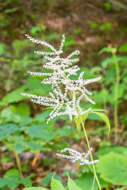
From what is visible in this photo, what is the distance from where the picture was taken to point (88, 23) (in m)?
5.54

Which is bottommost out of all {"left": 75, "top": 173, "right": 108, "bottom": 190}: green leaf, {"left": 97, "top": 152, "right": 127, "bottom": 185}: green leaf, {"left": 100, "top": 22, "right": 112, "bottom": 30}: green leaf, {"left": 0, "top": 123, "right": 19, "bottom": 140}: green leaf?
{"left": 97, "top": 152, "right": 127, "bottom": 185}: green leaf

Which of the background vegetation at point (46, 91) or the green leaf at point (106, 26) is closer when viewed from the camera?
the background vegetation at point (46, 91)

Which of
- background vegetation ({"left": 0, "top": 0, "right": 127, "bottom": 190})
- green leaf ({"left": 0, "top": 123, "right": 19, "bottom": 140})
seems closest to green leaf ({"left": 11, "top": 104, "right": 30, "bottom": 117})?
background vegetation ({"left": 0, "top": 0, "right": 127, "bottom": 190})

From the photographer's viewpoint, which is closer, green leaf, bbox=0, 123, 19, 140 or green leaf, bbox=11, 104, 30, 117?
green leaf, bbox=0, 123, 19, 140

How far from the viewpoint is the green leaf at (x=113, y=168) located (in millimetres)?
1796

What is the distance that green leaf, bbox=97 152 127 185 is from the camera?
180 cm

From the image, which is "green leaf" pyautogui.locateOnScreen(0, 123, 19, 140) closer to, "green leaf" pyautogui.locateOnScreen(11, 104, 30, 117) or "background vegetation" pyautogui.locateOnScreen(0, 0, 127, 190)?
"background vegetation" pyautogui.locateOnScreen(0, 0, 127, 190)

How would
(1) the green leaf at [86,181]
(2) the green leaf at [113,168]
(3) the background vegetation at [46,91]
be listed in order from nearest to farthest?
(1) the green leaf at [86,181] → (3) the background vegetation at [46,91] → (2) the green leaf at [113,168]

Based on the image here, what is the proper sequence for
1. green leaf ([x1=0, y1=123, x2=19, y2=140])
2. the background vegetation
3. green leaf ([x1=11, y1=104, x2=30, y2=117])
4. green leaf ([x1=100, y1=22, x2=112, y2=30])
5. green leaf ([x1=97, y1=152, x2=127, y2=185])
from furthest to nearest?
green leaf ([x1=100, y1=22, x2=112, y2=30]), green leaf ([x1=11, y1=104, x2=30, y2=117]), green leaf ([x1=97, y1=152, x2=127, y2=185]), the background vegetation, green leaf ([x1=0, y1=123, x2=19, y2=140])

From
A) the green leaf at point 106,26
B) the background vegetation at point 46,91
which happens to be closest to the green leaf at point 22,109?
the background vegetation at point 46,91

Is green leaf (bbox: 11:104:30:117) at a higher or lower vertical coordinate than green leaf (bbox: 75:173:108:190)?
higher

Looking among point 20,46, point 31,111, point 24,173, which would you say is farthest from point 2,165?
point 20,46

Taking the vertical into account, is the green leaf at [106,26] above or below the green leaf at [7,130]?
above

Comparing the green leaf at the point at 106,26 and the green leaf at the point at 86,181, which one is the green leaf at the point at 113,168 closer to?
the green leaf at the point at 86,181
